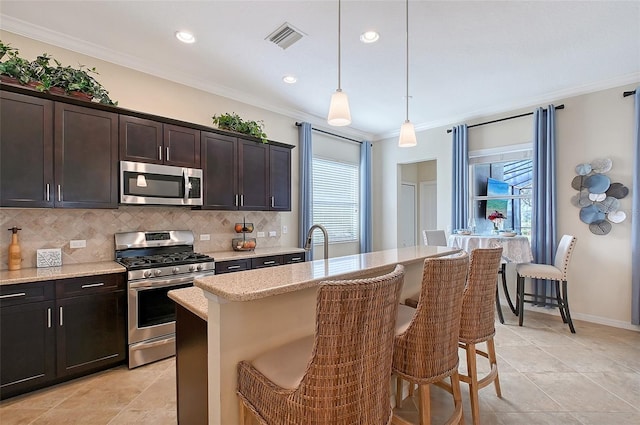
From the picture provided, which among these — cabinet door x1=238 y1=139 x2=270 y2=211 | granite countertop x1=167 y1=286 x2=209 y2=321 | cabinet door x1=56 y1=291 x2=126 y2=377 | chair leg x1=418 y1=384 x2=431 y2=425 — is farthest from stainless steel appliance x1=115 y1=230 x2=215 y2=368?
chair leg x1=418 y1=384 x2=431 y2=425

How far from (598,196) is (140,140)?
5.43m

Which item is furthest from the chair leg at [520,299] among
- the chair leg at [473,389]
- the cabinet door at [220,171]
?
the cabinet door at [220,171]

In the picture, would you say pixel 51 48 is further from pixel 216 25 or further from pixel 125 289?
pixel 125 289

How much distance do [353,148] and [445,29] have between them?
3.36 meters

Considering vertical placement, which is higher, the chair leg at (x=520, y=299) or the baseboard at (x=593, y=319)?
the chair leg at (x=520, y=299)

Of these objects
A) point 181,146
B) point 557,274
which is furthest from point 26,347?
point 557,274

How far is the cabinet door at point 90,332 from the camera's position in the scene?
97.7 inches

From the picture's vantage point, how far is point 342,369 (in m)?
1.03

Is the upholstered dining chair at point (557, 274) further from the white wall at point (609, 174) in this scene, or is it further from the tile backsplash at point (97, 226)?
the tile backsplash at point (97, 226)

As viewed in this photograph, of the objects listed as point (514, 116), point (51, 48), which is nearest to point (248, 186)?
point (51, 48)

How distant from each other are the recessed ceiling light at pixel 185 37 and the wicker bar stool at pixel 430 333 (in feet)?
9.64

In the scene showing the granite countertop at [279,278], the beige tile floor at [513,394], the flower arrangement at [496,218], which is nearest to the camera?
the granite countertop at [279,278]

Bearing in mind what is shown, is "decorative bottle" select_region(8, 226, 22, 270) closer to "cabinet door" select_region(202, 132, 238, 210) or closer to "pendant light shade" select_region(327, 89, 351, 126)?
"cabinet door" select_region(202, 132, 238, 210)

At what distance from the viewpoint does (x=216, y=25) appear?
271cm
